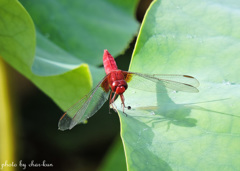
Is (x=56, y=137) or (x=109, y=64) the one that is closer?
(x=109, y=64)

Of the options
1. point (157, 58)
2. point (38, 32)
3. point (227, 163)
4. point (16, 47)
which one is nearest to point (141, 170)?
point (227, 163)

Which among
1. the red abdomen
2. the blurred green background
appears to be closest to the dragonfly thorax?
the red abdomen

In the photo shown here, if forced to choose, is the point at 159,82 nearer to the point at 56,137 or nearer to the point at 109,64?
the point at 109,64

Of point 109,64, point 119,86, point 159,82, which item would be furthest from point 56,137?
point 159,82

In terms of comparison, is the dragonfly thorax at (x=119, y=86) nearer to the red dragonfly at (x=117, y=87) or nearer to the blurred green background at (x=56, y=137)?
the red dragonfly at (x=117, y=87)

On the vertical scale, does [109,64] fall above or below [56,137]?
above

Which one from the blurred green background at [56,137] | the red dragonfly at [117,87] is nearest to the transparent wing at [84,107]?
the red dragonfly at [117,87]
